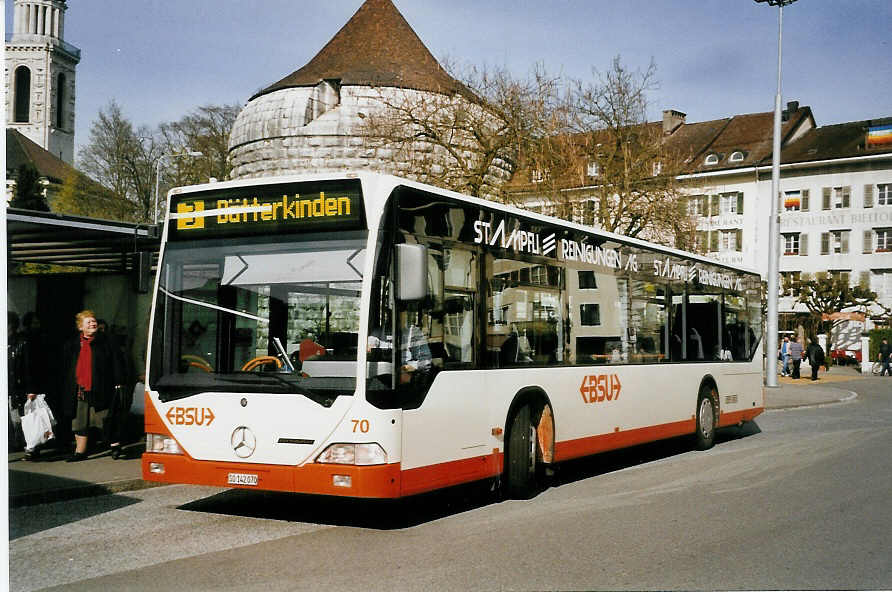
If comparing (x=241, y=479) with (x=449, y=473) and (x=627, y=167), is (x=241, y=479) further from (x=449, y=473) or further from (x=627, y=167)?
(x=627, y=167)

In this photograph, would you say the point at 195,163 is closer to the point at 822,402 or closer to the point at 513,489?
the point at 822,402

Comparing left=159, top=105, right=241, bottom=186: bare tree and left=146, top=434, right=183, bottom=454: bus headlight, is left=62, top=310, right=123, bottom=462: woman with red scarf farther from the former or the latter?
left=159, top=105, right=241, bottom=186: bare tree

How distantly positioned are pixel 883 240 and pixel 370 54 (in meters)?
40.5

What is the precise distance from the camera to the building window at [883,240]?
230 feet

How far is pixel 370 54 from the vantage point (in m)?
47.0

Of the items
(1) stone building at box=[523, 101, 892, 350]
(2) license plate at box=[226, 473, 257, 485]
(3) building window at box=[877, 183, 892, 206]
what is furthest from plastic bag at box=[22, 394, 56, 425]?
(3) building window at box=[877, 183, 892, 206]

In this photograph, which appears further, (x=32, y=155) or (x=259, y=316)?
(x=32, y=155)

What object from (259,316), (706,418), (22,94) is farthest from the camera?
(22,94)

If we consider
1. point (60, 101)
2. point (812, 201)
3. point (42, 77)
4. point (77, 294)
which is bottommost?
point (77, 294)

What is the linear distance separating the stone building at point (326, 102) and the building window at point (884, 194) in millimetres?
36682

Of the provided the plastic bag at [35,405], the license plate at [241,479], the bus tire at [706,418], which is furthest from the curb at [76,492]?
the bus tire at [706,418]

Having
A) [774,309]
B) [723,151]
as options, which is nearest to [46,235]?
[774,309]

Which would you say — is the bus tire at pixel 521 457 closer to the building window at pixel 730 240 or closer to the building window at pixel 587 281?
the building window at pixel 587 281

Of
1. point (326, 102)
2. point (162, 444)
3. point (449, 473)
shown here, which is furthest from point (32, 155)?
point (449, 473)
